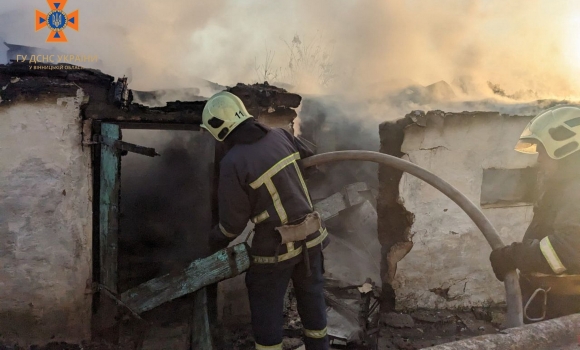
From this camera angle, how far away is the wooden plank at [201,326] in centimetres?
355

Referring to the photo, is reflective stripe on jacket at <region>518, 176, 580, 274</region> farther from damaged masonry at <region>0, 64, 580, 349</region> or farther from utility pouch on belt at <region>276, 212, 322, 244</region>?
damaged masonry at <region>0, 64, 580, 349</region>

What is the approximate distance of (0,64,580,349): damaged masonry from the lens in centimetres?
393

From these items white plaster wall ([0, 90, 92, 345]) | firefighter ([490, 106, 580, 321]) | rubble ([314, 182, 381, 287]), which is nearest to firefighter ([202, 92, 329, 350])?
firefighter ([490, 106, 580, 321])

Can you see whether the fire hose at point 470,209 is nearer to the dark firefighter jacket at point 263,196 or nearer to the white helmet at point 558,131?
the dark firefighter jacket at point 263,196

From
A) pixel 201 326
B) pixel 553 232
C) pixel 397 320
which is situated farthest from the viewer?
pixel 397 320

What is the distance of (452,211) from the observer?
508 centimetres

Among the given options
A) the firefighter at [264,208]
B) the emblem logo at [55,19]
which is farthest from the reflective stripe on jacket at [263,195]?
the emblem logo at [55,19]

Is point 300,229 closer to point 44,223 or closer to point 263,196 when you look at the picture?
point 263,196

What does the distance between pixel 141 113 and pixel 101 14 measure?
8.48 m

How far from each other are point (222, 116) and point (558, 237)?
2.68 metres

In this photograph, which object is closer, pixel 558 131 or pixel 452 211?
pixel 558 131

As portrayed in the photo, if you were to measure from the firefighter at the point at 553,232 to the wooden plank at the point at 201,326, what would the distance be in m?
2.61

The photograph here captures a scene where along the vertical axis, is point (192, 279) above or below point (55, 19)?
below

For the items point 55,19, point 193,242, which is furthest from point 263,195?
point 55,19
